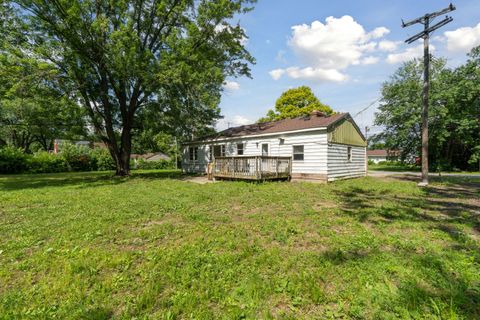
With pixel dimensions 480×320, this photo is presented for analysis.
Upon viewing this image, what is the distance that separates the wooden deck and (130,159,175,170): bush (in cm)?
2281

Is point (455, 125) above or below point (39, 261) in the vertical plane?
above

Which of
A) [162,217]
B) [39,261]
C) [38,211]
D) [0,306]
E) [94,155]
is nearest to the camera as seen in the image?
[0,306]

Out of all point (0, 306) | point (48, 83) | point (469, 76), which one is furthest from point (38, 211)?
point (469, 76)

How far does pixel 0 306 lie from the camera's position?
8.08 feet

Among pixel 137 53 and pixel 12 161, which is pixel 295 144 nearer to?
pixel 137 53

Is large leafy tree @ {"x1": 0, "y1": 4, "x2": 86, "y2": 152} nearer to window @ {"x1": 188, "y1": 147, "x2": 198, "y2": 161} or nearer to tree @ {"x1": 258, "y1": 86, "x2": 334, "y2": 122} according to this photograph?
window @ {"x1": 188, "y1": 147, "x2": 198, "y2": 161}

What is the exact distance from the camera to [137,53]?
1310 centimetres

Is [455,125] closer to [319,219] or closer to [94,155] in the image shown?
[319,219]

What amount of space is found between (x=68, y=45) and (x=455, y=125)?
31.6 m

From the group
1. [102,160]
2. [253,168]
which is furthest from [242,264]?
[102,160]

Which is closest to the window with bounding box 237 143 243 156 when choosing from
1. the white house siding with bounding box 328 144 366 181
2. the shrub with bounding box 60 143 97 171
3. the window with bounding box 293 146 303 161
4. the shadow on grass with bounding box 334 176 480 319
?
the window with bounding box 293 146 303 161

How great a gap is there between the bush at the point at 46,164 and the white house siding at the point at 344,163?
27.4m

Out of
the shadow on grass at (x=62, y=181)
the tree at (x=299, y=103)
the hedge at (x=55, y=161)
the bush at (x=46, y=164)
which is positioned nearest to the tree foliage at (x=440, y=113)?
the tree at (x=299, y=103)

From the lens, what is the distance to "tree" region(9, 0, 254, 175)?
12.7m
